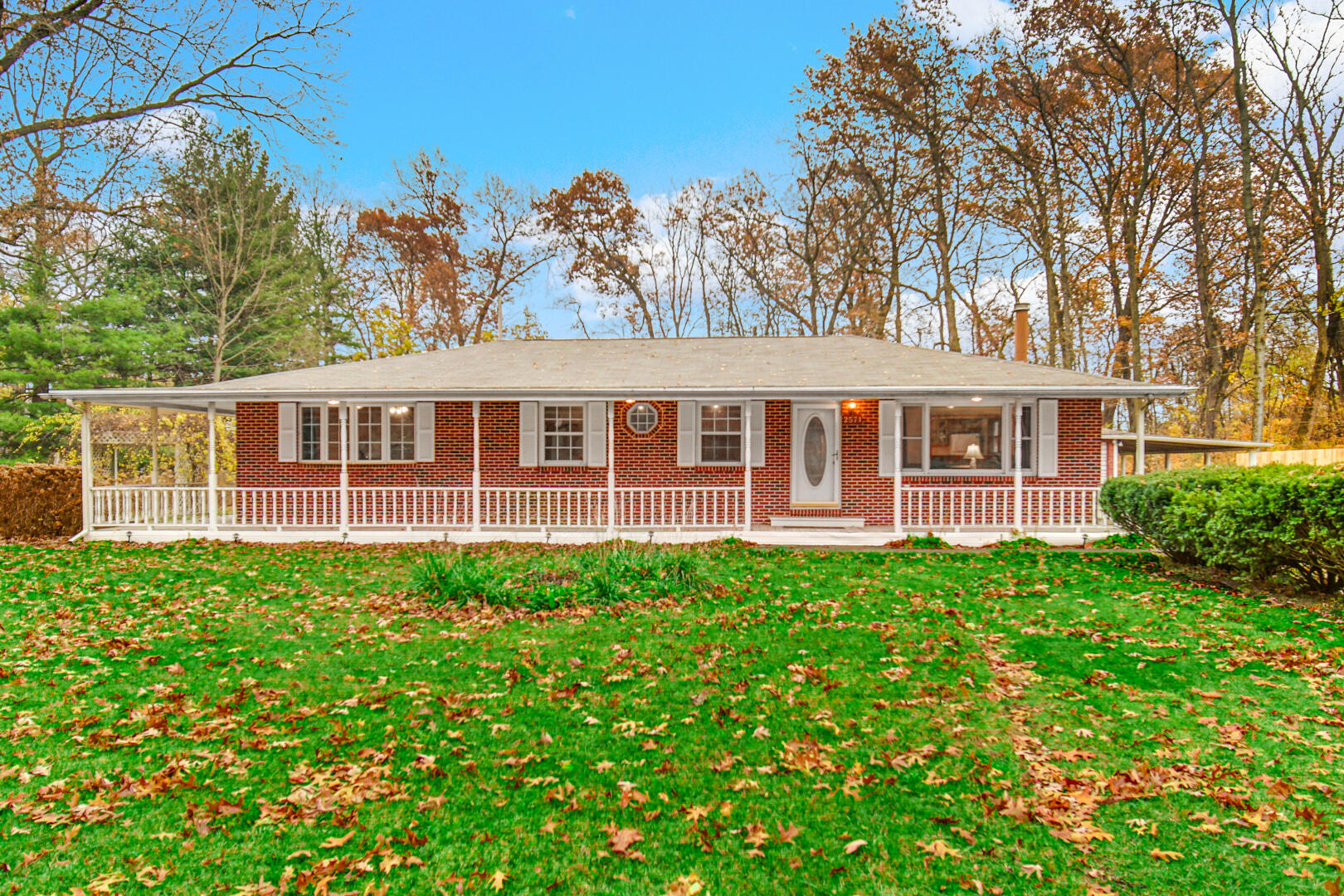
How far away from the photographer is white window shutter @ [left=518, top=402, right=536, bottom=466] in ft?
43.5

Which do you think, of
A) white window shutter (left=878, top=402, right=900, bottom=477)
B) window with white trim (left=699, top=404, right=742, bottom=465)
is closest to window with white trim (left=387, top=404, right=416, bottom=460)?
window with white trim (left=699, top=404, right=742, bottom=465)

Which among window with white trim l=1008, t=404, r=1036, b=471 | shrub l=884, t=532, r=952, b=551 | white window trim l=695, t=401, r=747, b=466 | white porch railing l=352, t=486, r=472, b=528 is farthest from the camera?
white window trim l=695, t=401, r=747, b=466

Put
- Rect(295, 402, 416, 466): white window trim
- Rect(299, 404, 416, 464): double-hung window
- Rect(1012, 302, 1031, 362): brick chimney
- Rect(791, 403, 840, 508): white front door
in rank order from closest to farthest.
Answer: Rect(791, 403, 840, 508): white front door → Rect(295, 402, 416, 466): white window trim → Rect(299, 404, 416, 464): double-hung window → Rect(1012, 302, 1031, 362): brick chimney

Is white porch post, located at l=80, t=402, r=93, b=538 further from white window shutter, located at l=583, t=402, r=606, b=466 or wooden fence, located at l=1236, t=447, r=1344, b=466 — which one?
wooden fence, located at l=1236, t=447, r=1344, b=466

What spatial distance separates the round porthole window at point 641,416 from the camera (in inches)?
521

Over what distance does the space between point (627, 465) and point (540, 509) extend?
6.50 ft

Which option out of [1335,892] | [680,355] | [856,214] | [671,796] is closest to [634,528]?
[680,355]

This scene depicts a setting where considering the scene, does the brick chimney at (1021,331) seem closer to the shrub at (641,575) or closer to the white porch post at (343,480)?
the shrub at (641,575)

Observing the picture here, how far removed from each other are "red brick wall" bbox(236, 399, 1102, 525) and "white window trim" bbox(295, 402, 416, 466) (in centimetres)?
11

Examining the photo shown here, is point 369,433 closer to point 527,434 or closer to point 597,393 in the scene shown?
point 527,434

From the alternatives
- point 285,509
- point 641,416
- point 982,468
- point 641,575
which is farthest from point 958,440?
point 285,509

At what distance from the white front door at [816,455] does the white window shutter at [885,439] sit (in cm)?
79

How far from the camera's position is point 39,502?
12.6 meters

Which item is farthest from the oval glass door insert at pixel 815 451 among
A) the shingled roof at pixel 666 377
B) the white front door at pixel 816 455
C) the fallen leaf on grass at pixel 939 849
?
the fallen leaf on grass at pixel 939 849
